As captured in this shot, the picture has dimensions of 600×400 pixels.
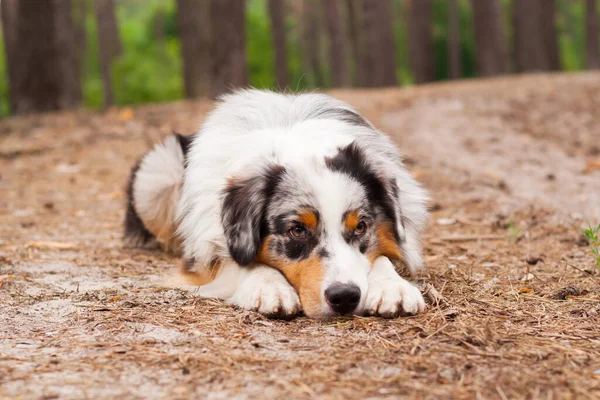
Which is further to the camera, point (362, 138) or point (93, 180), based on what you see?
point (93, 180)

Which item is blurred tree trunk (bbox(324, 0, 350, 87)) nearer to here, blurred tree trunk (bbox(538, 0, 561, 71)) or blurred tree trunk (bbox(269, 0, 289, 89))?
blurred tree trunk (bbox(269, 0, 289, 89))

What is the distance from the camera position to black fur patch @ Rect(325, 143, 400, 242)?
12.7 ft

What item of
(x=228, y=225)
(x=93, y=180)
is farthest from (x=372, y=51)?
(x=228, y=225)

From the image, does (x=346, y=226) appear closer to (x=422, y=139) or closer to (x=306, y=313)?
(x=306, y=313)

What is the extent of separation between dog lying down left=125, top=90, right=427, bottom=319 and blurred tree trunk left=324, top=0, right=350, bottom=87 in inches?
861

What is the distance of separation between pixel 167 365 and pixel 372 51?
17.3 m

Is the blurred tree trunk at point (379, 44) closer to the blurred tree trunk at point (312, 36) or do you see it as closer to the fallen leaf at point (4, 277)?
the blurred tree trunk at point (312, 36)

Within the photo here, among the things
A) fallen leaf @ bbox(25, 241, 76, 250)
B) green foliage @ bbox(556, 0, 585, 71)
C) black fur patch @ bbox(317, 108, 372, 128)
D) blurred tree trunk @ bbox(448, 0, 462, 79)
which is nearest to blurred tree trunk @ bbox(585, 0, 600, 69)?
blurred tree trunk @ bbox(448, 0, 462, 79)

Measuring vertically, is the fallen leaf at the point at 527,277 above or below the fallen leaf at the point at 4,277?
below

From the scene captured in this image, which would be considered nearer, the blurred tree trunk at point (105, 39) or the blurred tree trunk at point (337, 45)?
the blurred tree trunk at point (105, 39)

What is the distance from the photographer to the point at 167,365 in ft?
9.43

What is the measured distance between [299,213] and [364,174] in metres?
0.46

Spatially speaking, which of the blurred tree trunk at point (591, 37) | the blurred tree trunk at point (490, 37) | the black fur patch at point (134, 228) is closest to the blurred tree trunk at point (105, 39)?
the blurred tree trunk at point (490, 37)

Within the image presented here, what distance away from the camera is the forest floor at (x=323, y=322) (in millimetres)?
2680
